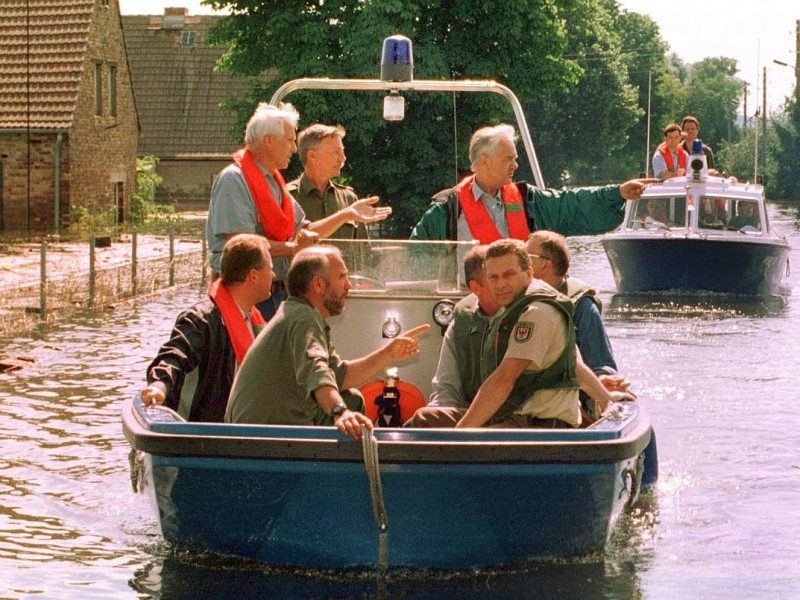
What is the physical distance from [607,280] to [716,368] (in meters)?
11.9

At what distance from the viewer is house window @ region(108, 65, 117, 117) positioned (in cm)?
4197

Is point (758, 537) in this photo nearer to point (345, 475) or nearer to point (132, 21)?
point (345, 475)

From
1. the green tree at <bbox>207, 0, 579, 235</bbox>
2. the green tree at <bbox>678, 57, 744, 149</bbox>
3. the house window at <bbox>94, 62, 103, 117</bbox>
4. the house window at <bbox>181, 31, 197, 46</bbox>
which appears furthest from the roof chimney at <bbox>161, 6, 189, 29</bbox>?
the green tree at <bbox>678, 57, 744, 149</bbox>

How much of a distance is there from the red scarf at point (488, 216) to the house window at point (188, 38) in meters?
51.9

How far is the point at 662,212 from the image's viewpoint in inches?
970

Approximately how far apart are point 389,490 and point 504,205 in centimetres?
312

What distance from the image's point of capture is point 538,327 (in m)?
7.03

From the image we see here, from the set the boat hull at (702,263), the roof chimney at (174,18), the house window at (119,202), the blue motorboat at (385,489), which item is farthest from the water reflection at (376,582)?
the roof chimney at (174,18)

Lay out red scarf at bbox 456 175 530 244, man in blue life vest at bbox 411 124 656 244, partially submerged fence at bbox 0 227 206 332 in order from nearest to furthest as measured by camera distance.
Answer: man in blue life vest at bbox 411 124 656 244
red scarf at bbox 456 175 530 244
partially submerged fence at bbox 0 227 206 332

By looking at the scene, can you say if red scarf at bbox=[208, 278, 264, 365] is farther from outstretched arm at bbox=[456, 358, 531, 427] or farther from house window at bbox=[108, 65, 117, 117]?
house window at bbox=[108, 65, 117, 117]

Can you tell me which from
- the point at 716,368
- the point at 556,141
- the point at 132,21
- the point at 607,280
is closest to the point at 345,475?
the point at 716,368

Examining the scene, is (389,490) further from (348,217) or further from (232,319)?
(348,217)

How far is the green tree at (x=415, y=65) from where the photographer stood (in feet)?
120

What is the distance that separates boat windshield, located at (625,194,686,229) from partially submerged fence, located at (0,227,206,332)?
6875 millimetres
